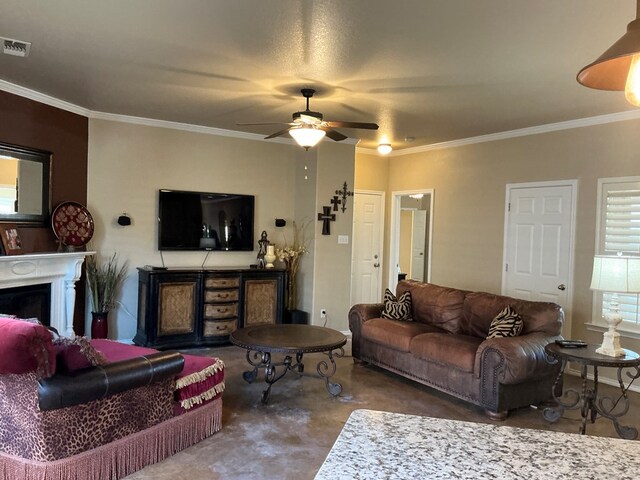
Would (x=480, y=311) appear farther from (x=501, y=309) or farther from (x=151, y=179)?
(x=151, y=179)

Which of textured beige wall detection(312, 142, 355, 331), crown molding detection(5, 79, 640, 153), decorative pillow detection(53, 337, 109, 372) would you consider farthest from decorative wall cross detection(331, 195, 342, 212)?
decorative pillow detection(53, 337, 109, 372)

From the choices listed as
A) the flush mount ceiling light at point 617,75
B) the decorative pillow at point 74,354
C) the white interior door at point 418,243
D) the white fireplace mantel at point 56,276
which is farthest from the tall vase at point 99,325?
the white interior door at point 418,243

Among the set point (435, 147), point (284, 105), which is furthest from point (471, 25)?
point (435, 147)

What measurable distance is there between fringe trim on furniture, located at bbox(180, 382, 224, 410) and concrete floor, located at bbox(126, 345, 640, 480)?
0.27 m

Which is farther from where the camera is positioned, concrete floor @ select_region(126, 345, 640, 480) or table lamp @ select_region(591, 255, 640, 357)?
table lamp @ select_region(591, 255, 640, 357)

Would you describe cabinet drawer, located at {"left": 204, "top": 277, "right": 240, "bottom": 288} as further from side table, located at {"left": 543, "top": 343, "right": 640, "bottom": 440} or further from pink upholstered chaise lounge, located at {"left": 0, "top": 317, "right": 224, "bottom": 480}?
side table, located at {"left": 543, "top": 343, "right": 640, "bottom": 440}

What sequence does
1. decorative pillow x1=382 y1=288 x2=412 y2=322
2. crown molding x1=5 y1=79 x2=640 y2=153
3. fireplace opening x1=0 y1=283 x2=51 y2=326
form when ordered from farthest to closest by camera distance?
decorative pillow x1=382 y1=288 x2=412 y2=322
crown molding x1=5 y1=79 x2=640 y2=153
fireplace opening x1=0 y1=283 x2=51 y2=326

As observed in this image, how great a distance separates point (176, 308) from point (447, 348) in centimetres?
304

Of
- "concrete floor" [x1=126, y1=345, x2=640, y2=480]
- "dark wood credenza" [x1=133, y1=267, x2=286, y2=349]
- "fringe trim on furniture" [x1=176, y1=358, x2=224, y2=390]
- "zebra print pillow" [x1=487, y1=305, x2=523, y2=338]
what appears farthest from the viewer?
"dark wood credenza" [x1=133, y1=267, x2=286, y2=349]

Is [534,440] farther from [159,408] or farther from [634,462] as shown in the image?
[159,408]

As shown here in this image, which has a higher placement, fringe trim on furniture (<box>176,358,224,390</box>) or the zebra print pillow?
the zebra print pillow

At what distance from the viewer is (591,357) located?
3191 millimetres

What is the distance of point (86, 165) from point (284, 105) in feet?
7.62

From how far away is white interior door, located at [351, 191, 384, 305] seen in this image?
23.6 feet
